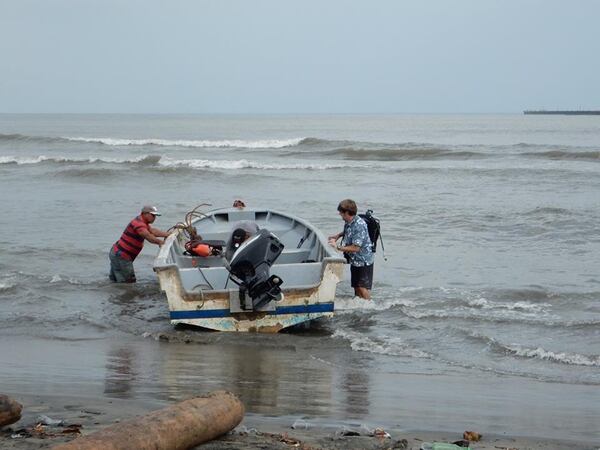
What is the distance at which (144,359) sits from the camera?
26.3ft

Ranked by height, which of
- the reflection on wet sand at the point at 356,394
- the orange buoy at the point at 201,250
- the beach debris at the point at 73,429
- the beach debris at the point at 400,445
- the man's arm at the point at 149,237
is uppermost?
the man's arm at the point at 149,237

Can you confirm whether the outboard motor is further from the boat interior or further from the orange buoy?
the orange buoy

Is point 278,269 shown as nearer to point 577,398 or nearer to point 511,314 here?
point 511,314

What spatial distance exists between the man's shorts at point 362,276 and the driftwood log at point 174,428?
17.8 ft

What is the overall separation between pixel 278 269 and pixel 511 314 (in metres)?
2.98

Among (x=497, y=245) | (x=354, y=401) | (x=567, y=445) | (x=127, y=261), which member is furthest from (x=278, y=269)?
(x=497, y=245)

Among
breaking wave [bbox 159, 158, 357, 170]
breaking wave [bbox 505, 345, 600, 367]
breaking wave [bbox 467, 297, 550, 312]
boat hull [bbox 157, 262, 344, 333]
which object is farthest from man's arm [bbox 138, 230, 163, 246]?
breaking wave [bbox 159, 158, 357, 170]

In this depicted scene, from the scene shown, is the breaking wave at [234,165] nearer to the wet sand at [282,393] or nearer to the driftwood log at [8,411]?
the wet sand at [282,393]

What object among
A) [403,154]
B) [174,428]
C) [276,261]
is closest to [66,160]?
[403,154]

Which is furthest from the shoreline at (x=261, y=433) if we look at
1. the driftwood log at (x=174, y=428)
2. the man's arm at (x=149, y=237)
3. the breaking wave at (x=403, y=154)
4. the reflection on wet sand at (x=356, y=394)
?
the breaking wave at (x=403, y=154)

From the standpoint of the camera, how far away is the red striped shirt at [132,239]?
38.3 feet

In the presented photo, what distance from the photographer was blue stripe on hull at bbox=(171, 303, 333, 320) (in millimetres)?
9094

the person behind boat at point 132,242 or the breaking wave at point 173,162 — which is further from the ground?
the breaking wave at point 173,162

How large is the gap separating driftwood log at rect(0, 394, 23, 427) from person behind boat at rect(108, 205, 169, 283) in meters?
6.38
